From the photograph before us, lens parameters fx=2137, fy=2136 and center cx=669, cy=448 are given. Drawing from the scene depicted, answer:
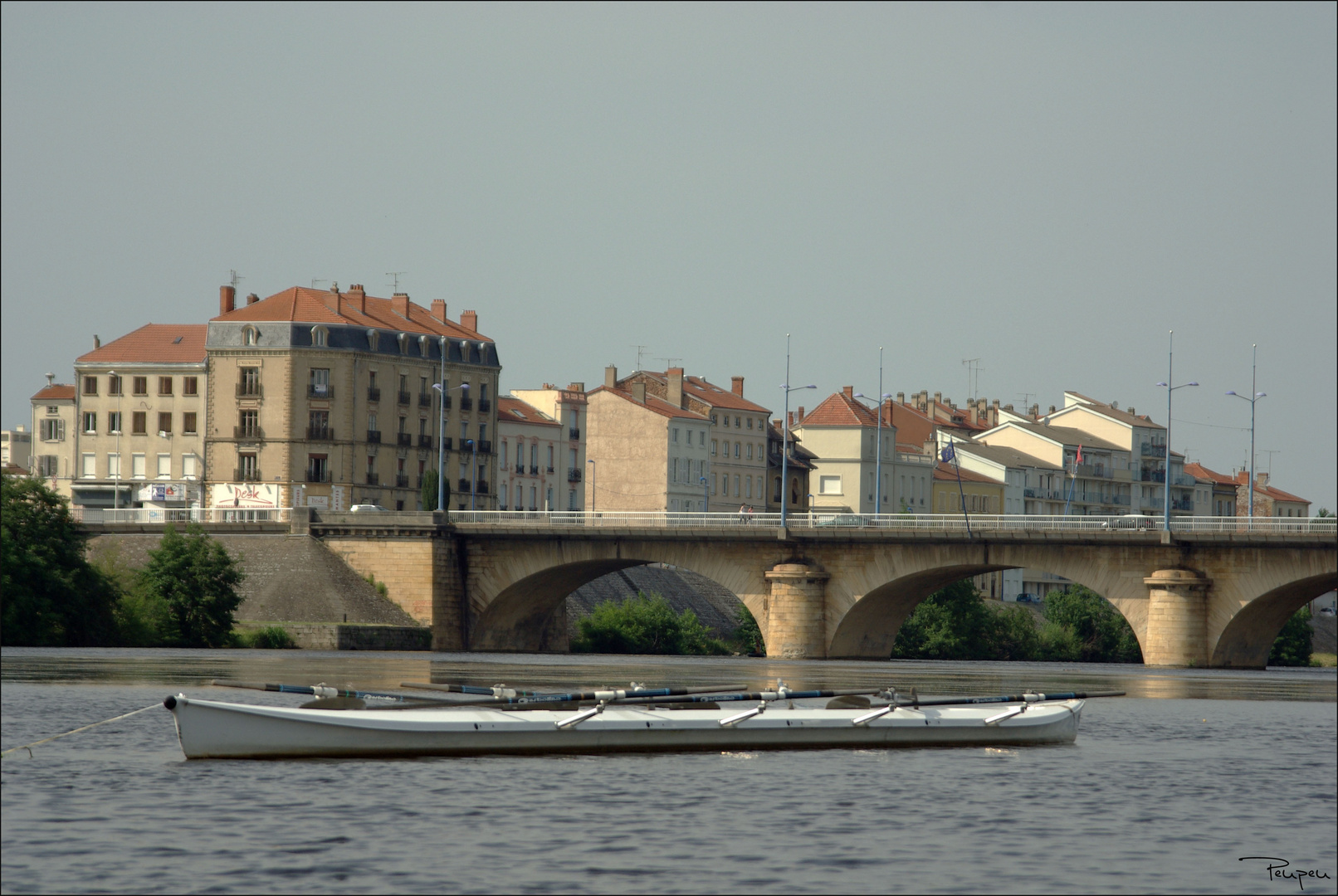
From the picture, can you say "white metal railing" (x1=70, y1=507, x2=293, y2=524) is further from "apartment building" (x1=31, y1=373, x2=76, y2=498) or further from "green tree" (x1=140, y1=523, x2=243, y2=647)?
"apartment building" (x1=31, y1=373, x2=76, y2=498)

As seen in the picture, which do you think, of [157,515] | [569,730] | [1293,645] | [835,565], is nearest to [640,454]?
[1293,645]

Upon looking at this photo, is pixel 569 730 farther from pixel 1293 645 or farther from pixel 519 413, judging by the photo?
pixel 519 413

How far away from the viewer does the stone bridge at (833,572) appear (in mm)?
77875

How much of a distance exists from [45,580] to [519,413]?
2656 inches

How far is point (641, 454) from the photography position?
146500 millimetres

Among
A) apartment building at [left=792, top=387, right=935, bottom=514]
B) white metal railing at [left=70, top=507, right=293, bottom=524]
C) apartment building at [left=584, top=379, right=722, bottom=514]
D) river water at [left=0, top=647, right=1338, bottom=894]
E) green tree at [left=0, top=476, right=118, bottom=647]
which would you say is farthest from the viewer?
apartment building at [left=792, top=387, right=935, bottom=514]

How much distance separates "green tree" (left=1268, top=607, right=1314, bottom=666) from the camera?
11894 centimetres

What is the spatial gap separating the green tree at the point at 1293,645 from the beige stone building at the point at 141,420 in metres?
60.4

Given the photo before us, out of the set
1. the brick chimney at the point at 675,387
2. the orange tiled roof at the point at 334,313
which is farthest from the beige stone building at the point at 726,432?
the orange tiled roof at the point at 334,313

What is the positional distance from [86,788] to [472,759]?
7.50m

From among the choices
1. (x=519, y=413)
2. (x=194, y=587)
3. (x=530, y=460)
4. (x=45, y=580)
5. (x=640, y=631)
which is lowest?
(x=640, y=631)

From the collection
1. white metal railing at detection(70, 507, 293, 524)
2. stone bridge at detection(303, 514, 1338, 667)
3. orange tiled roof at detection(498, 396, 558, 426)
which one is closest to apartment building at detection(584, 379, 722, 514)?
orange tiled roof at detection(498, 396, 558, 426)

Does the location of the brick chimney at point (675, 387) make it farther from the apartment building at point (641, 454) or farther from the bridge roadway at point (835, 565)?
the bridge roadway at point (835, 565)

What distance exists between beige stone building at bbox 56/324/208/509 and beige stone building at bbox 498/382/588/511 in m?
22.4
